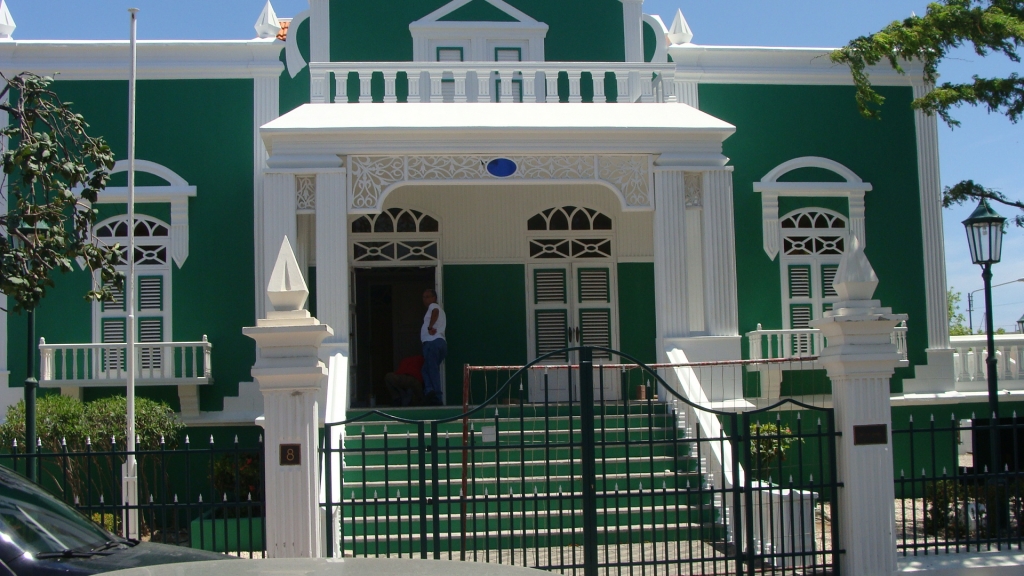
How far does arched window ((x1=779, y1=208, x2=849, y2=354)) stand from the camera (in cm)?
1511

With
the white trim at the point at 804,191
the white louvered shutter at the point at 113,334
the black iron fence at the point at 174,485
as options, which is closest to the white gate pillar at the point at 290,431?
the black iron fence at the point at 174,485

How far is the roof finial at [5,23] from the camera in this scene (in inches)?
570

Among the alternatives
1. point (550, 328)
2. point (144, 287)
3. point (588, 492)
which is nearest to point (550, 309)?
Result: point (550, 328)

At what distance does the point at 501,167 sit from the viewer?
41.2 ft

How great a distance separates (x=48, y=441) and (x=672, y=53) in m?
10.0

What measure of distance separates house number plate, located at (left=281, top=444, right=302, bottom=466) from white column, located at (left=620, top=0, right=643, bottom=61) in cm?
966

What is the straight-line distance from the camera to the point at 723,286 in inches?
507

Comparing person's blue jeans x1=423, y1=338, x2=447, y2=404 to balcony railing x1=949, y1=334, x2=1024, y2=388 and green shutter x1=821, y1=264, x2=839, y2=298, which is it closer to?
green shutter x1=821, y1=264, x2=839, y2=298

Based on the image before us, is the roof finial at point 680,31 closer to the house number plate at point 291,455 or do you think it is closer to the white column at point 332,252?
the white column at point 332,252

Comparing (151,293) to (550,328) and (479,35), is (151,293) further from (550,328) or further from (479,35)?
(479,35)

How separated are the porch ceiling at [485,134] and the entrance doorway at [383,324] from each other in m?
3.44

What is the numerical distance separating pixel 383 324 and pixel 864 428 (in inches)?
355

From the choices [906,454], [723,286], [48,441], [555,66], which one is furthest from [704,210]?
Result: [48,441]

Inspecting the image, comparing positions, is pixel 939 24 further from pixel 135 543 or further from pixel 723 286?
pixel 135 543
